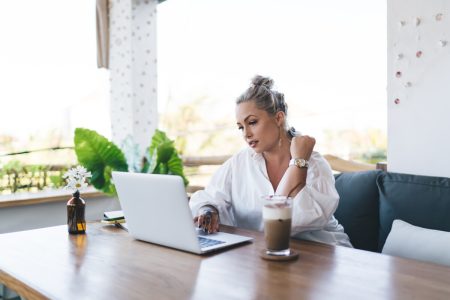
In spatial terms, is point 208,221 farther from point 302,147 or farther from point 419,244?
point 419,244

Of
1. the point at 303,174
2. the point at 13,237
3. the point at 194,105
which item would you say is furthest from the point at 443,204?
the point at 194,105

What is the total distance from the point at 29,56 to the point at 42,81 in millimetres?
254

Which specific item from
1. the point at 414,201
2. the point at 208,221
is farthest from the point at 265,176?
the point at 414,201

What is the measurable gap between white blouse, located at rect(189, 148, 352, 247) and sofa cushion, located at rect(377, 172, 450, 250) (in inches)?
10.3

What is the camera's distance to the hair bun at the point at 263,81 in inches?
75.5

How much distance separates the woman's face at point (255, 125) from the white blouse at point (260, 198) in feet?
0.36

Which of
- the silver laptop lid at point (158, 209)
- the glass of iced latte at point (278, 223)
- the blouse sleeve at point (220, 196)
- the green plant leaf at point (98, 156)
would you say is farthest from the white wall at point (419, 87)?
the green plant leaf at point (98, 156)

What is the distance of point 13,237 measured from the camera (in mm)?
1581

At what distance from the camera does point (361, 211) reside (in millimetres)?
2049

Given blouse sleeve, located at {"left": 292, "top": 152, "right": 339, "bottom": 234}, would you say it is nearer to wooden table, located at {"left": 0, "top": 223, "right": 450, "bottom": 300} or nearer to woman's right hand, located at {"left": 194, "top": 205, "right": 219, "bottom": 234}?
wooden table, located at {"left": 0, "top": 223, "right": 450, "bottom": 300}

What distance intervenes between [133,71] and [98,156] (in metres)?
0.96

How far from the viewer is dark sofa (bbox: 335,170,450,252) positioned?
179 cm

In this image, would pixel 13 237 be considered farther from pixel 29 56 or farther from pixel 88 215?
pixel 29 56

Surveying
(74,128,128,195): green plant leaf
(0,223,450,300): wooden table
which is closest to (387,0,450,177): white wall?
(0,223,450,300): wooden table
